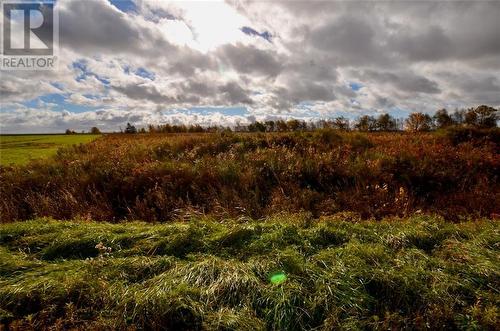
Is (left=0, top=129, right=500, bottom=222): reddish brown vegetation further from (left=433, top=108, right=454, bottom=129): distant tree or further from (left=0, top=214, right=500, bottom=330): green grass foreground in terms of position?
(left=433, top=108, right=454, bottom=129): distant tree

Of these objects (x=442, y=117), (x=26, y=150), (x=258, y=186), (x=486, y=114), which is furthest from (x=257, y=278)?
(x=442, y=117)

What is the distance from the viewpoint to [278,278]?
352 centimetres

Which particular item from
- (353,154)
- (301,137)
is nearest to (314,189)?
(353,154)

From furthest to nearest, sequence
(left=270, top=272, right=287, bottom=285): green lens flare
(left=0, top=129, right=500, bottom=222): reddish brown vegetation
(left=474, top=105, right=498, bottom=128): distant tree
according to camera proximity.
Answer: (left=474, top=105, right=498, bottom=128): distant tree, (left=0, top=129, right=500, bottom=222): reddish brown vegetation, (left=270, top=272, right=287, bottom=285): green lens flare

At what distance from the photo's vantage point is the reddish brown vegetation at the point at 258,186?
6762 mm

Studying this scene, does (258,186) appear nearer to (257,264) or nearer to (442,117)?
(257,264)

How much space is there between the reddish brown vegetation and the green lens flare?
2.62 m

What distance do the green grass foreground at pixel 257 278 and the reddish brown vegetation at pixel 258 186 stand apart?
68.9 inches

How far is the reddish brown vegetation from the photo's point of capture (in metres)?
6.76

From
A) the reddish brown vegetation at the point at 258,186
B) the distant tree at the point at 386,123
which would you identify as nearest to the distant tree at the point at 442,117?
the distant tree at the point at 386,123

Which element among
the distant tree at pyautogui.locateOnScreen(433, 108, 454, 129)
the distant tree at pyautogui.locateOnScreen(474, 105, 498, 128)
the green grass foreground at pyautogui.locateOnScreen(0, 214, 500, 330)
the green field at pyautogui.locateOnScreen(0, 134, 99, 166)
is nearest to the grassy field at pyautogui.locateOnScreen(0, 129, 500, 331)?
the green grass foreground at pyautogui.locateOnScreen(0, 214, 500, 330)

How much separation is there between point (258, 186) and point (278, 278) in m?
4.62

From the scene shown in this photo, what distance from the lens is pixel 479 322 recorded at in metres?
2.91

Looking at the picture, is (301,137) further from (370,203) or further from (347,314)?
(347,314)
